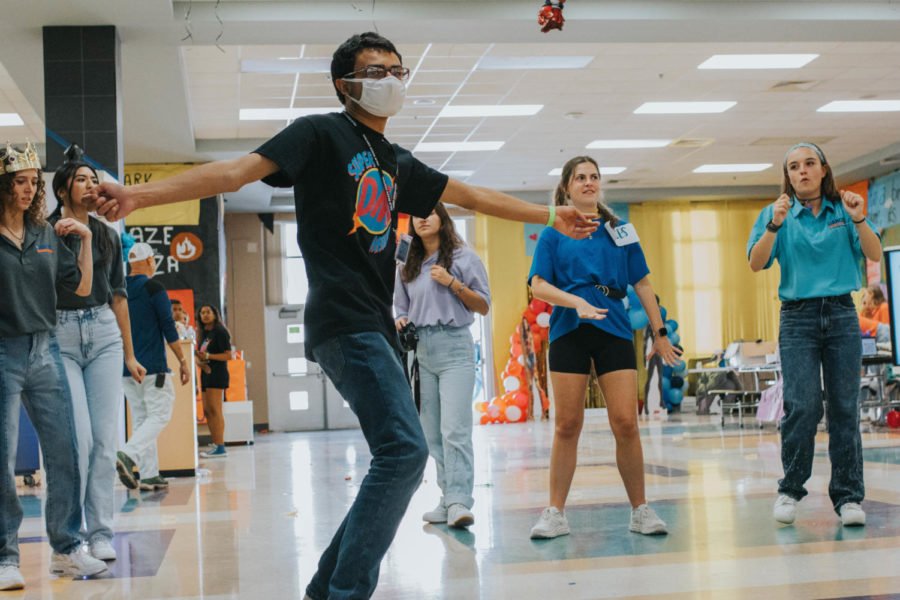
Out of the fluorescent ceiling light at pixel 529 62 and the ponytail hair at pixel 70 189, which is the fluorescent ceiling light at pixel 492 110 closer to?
the fluorescent ceiling light at pixel 529 62

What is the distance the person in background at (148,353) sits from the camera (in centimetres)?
607

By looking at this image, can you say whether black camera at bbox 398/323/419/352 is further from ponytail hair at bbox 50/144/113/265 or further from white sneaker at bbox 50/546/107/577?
white sneaker at bbox 50/546/107/577

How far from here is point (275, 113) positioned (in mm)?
11750

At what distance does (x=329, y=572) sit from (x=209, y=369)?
7964 mm

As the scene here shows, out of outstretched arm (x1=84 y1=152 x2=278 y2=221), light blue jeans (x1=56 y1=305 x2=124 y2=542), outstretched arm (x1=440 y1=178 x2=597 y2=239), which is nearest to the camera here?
outstretched arm (x1=84 y1=152 x2=278 y2=221)

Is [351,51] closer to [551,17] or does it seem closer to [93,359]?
[93,359]

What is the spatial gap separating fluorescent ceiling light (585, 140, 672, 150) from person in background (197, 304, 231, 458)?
6.39m

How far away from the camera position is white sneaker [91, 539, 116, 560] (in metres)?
3.61

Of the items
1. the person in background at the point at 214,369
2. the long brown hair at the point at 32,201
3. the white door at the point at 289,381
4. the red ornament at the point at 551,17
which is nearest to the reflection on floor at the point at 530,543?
the long brown hair at the point at 32,201

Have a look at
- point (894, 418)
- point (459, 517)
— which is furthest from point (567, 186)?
point (894, 418)

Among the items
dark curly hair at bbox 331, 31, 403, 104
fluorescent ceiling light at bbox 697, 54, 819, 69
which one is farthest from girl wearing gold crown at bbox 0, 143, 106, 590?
fluorescent ceiling light at bbox 697, 54, 819, 69

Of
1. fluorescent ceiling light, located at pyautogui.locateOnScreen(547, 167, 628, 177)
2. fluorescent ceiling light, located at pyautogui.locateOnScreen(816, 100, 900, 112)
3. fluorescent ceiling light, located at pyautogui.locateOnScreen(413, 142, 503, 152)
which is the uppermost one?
fluorescent ceiling light, located at pyautogui.locateOnScreen(816, 100, 900, 112)

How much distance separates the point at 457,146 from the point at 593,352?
34.6ft

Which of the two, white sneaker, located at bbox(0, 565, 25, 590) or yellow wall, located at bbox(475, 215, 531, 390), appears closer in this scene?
white sneaker, located at bbox(0, 565, 25, 590)
